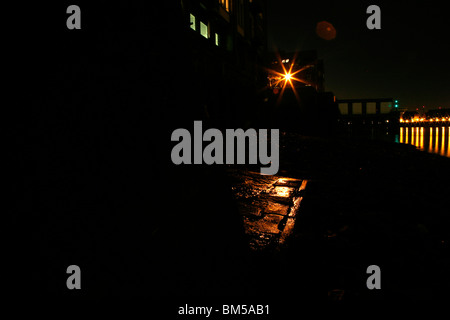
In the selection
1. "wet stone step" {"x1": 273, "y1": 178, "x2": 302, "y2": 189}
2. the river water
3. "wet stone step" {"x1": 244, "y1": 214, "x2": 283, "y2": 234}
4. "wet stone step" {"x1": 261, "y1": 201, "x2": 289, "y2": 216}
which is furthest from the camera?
the river water

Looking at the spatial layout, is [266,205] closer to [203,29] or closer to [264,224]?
[264,224]

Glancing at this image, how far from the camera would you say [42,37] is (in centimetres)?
193

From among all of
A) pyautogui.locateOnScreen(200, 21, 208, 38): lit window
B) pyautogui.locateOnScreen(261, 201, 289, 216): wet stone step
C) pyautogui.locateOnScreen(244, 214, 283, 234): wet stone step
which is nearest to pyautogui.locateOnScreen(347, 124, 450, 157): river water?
pyautogui.locateOnScreen(200, 21, 208, 38): lit window

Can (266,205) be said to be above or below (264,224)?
above

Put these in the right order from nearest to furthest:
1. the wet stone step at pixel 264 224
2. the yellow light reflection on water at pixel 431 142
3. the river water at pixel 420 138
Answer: the wet stone step at pixel 264 224
the yellow light reflection on water at pixel 431 142
the river water at pixel 420 138

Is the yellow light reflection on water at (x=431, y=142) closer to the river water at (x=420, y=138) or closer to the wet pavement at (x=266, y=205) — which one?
the river water at (x=420, y=138)

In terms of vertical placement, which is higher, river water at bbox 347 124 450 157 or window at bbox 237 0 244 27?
window at bbox 237 0 244 27

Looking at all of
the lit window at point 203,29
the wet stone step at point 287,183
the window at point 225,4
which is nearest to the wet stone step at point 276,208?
the wet stone step at point 287,183

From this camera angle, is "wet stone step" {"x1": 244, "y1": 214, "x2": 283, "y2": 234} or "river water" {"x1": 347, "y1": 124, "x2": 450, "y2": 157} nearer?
"wet stone step" {"x1": 244, "y1": 214, "x2": 283, "y2": 234}

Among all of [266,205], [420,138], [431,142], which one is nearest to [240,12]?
[266,205]

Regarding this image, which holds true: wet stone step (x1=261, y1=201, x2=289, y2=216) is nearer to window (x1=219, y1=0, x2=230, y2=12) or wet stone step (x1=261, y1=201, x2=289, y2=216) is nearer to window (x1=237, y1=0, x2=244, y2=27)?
window (x1=219, y1=0, x2=230, y2=12)

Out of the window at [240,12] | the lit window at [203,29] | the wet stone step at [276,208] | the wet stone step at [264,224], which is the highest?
the window at [240,12]

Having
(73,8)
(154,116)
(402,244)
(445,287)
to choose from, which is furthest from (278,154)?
(73,8)
